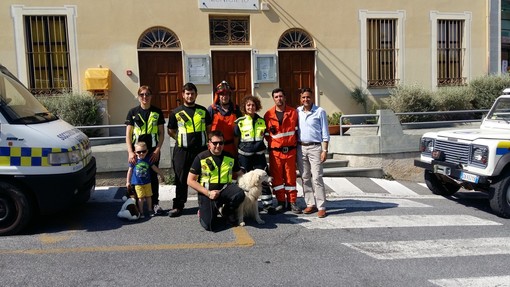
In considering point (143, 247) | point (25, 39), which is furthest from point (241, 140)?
point (25, 39)

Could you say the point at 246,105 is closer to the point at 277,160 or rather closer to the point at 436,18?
the point at 277,160

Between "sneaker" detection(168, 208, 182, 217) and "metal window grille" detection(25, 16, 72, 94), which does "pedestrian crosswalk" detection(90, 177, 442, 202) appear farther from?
"metal window grille" detection(25, 16, 72, 94)

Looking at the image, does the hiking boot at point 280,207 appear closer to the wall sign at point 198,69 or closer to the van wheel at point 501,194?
the van wheel at point 501,194

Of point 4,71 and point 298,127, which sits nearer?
point 4,71

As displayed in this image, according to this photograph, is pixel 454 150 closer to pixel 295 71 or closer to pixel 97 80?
pixel 295 71

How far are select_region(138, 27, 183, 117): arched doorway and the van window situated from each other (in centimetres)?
571

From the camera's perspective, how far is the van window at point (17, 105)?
5.45m

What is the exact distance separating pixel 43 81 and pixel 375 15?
30.7ft

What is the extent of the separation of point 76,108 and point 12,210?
539 centimetres

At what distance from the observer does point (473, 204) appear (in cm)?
764

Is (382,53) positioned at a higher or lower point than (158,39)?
lower

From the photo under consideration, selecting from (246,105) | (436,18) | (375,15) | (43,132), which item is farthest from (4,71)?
(436,18)

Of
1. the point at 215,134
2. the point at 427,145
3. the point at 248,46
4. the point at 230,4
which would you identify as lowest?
the point at 427,145

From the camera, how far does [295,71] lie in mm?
12953
